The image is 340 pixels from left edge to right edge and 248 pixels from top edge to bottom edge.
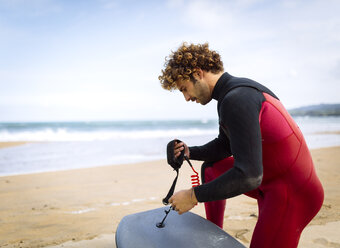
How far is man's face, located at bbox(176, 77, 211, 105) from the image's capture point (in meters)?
1.67

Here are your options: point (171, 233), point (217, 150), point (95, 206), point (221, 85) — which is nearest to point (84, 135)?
point (95, 206)

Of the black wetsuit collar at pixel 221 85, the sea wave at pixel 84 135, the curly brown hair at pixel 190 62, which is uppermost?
the curly brown hair at pixel 190 62

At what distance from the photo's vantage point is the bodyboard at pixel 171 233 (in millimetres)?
1611

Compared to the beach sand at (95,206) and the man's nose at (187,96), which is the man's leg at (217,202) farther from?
the beach sand at (95,206)

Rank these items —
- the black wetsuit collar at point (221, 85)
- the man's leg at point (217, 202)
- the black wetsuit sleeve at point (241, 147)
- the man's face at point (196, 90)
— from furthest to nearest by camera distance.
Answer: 1. the man's leg at point (217, 202)
2. the man's face at point (196, 90)
3. the black wetsuit collar at point (221, 85)
4. the black wetsuit sleeve at point (241, 147)

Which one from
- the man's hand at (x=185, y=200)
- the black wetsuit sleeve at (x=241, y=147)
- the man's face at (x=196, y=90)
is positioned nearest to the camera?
the black wetsuit sleeve at (x=241, y=147)

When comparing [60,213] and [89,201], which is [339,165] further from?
[60,213]

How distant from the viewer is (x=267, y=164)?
1520mm

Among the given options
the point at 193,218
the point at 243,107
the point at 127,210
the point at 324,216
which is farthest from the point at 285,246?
the point at 127,210

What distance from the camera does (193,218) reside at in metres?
1.89

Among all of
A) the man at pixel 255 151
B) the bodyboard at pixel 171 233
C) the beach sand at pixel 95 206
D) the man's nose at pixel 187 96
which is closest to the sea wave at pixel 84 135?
the beach sand at pixel 95 206

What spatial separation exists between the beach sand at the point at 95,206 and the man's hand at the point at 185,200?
134cm

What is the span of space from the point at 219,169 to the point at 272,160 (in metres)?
0.53

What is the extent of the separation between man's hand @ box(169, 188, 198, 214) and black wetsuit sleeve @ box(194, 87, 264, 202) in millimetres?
79
